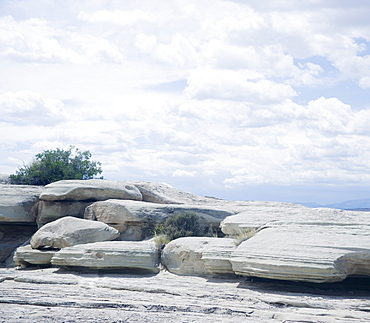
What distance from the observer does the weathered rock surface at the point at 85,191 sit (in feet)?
62.5

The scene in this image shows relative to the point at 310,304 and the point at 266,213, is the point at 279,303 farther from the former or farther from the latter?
the point at 266,213

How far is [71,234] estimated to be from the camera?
15.8m

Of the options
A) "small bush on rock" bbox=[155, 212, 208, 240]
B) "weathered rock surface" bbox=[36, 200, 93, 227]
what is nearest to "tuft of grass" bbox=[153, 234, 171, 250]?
"small bush on rock" bbox=[155, 212, 208, 240]

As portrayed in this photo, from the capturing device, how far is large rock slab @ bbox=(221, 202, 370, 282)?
11492mm

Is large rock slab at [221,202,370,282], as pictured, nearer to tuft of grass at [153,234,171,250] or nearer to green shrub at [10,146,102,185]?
tuft of grass at [153,234,171,250]

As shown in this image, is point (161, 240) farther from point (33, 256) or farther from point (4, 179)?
point (4, 179)

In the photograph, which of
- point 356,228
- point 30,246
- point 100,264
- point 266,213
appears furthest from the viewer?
point 30,246

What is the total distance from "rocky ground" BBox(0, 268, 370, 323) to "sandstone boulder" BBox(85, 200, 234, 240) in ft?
11.5

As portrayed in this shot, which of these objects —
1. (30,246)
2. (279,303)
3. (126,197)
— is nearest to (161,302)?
(279,303)

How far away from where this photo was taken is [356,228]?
12914mm

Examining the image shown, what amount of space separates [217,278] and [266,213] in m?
2.86

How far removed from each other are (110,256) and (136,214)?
332 cm

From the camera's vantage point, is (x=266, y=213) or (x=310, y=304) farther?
(x=266, y=213)

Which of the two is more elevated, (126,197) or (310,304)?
(126,197)
